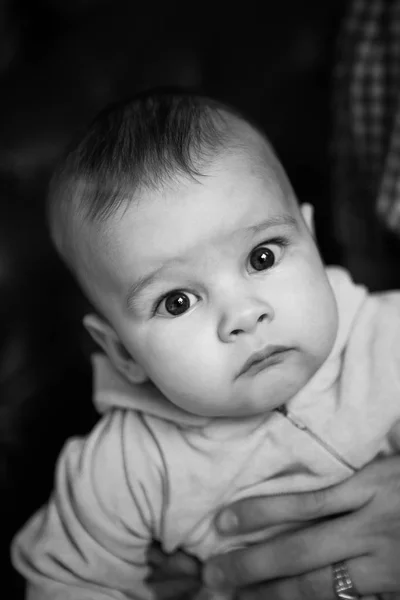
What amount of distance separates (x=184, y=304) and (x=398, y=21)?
0.78 meters

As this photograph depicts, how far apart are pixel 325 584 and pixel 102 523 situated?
1.09 feet

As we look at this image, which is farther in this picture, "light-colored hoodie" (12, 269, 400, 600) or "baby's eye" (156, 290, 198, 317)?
"light-colored hoodie" (12, 269, 400, 600)

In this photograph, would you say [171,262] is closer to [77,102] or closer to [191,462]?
[191,462]

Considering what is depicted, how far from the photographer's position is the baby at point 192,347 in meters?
0.79

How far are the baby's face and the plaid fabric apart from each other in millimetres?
481

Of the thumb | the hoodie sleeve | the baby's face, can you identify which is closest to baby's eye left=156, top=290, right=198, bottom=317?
the baby's face

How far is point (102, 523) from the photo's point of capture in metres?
0.94

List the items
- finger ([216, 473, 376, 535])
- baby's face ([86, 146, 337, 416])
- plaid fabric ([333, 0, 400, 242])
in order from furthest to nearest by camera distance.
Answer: plaid fabric ([333, 0, 400, 242]), finger ([216, 473, 376, 535]), baby's face ([86, 146, 337, 416])

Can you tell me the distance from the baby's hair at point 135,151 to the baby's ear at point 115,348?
103 mm

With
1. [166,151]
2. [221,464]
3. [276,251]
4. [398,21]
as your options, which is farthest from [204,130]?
[398,21]

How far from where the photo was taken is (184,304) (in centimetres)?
81

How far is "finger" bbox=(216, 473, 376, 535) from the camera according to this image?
0.91 m

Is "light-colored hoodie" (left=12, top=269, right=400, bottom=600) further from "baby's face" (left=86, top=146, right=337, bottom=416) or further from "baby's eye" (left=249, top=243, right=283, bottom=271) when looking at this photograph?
"baby's eye" (left=249, top=243, right=283, bottom=271)

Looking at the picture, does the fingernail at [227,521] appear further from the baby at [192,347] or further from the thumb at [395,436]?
Result: the thumb at [395,436]
